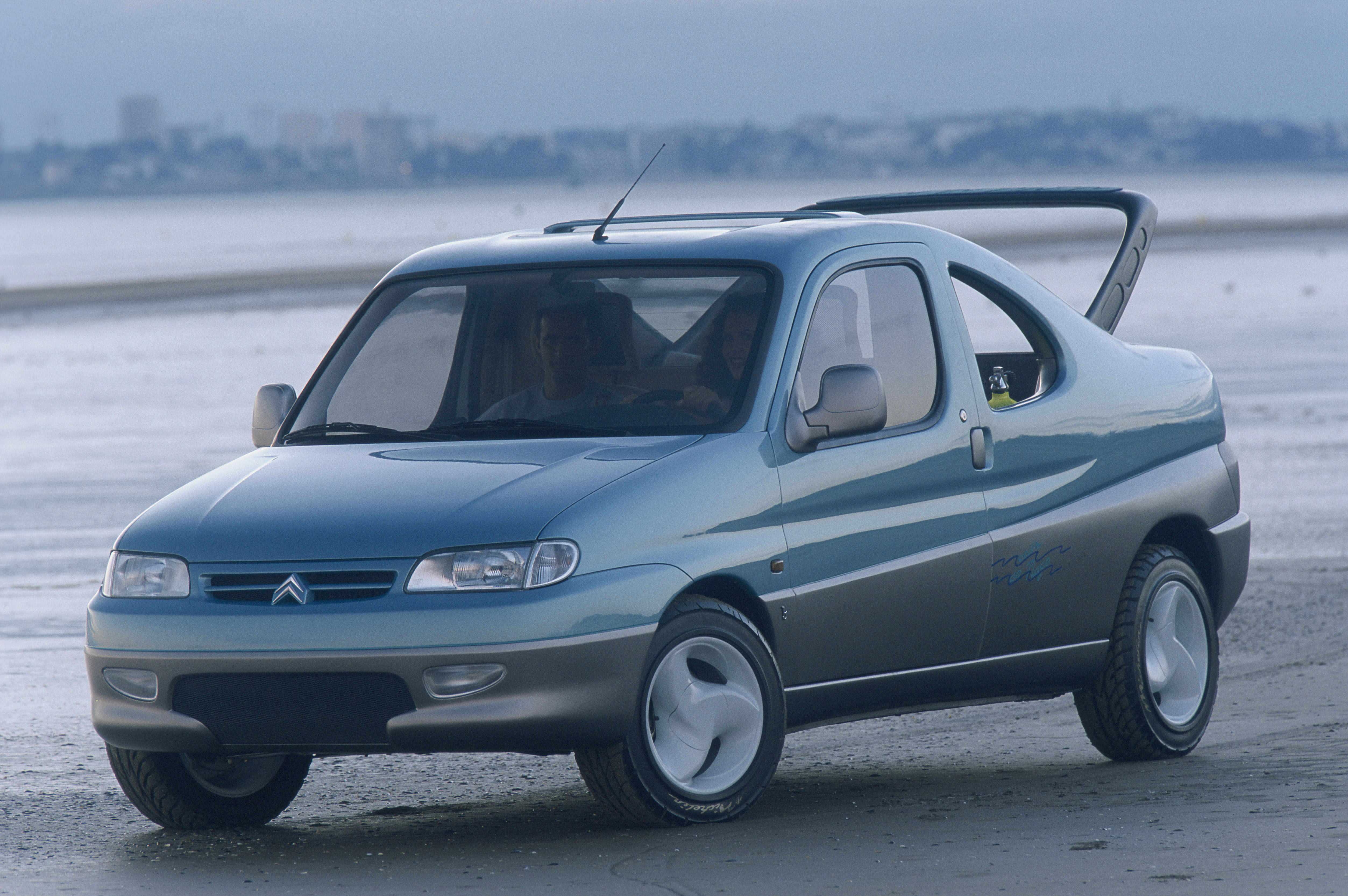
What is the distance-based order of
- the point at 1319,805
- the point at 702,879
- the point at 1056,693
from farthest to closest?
the point at 1056,693 → the point at 1319,805 → the point at 702,879

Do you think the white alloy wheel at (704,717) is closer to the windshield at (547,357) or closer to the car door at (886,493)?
the car door at (886,493)

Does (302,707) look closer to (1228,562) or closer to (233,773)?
(233,773)

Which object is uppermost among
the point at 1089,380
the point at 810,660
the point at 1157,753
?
the point at 1089,380

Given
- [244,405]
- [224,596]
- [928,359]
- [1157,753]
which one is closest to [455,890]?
[224,596]

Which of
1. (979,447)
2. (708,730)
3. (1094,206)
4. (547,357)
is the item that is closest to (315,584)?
(708,730)

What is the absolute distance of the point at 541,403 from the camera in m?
6.57

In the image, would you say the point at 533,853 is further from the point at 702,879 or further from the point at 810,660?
the point at 810,660

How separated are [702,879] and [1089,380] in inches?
111

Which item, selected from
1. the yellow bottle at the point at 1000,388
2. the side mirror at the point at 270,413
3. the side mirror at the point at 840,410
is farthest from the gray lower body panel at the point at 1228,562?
the side mirror at the point at 270,413

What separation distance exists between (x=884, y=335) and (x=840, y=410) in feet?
2.27

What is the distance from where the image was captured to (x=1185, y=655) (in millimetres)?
7695

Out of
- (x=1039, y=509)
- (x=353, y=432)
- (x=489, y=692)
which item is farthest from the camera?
(x=1039, y=509)

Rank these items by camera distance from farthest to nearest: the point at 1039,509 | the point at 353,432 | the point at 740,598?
the point at 1039,509
the point at 353,432
the point at 740,598

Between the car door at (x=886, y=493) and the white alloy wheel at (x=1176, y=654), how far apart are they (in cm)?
103
